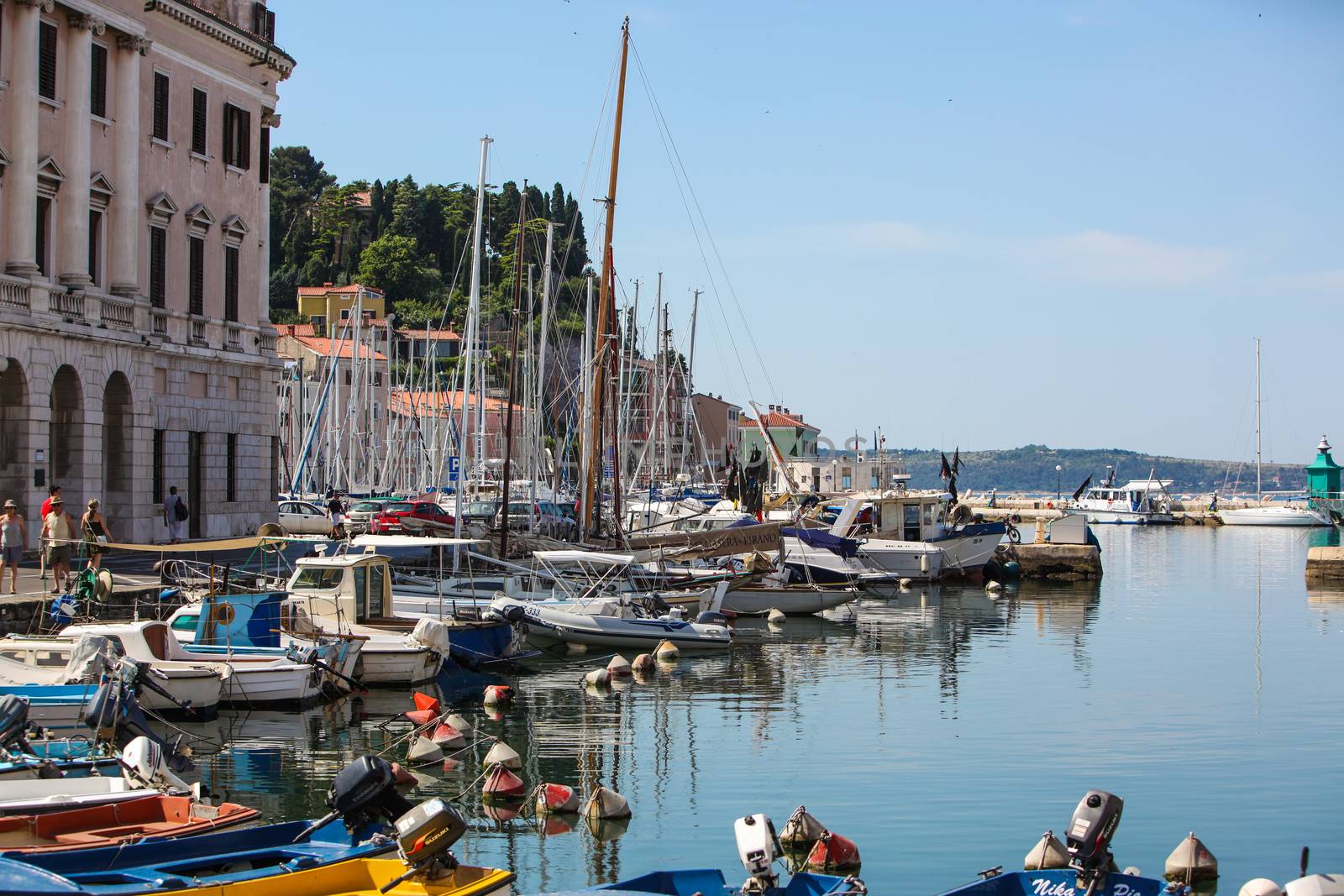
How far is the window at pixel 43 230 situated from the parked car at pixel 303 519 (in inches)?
562

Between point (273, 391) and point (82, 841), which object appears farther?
point (273, 391)

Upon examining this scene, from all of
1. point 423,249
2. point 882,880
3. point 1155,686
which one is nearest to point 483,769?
point 882,880

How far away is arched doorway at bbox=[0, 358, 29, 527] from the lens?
123ft

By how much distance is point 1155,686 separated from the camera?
3300 cm

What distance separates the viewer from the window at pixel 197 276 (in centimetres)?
4650

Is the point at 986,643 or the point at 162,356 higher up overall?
the point at 162,356

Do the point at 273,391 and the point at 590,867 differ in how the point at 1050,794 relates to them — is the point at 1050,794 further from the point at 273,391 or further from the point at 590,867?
the point at 273,391

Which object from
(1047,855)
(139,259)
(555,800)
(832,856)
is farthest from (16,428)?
(1047,855)

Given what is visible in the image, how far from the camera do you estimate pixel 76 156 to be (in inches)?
1581

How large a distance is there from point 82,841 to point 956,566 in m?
51.3

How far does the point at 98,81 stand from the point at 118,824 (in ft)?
101

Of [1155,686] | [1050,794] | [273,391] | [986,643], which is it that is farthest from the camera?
[273,391]

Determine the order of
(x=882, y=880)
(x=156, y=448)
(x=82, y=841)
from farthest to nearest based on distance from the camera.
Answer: (x=156, y=448)
(x=882, y=880)
(x=82, y=841)

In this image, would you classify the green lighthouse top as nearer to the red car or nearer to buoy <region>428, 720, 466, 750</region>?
the red car
